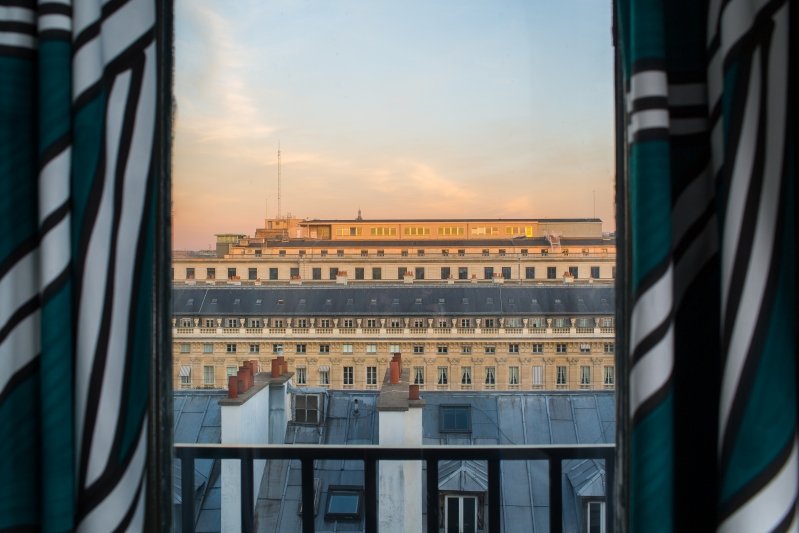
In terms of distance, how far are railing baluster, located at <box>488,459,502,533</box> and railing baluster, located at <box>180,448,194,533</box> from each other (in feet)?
2.92

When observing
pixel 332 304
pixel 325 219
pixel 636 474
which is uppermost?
pixel 325 219

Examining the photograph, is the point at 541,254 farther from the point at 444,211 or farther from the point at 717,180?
the point at 717,180

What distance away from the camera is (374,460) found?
1.80 metres

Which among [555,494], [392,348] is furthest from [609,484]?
[392,348]

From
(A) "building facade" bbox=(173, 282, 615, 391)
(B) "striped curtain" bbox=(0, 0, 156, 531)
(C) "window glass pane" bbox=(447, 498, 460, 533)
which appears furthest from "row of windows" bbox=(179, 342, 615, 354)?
(B) "striped curtain" bbox=(0, 0, 156, 531)

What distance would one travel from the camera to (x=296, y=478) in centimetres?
209

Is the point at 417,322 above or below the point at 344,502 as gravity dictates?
above

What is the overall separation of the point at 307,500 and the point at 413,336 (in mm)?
622

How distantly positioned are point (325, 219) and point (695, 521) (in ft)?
4.09

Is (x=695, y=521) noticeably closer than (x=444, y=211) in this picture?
Yes

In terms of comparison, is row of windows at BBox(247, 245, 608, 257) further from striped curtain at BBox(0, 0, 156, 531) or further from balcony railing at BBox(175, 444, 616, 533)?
striped curtain at BBox(0, 0, 156, 531)

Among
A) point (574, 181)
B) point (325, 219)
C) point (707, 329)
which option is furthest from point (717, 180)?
point (325, 219)

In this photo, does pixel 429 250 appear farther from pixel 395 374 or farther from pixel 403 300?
pixel 395 374

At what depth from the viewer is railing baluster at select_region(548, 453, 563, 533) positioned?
1739 millimetres
